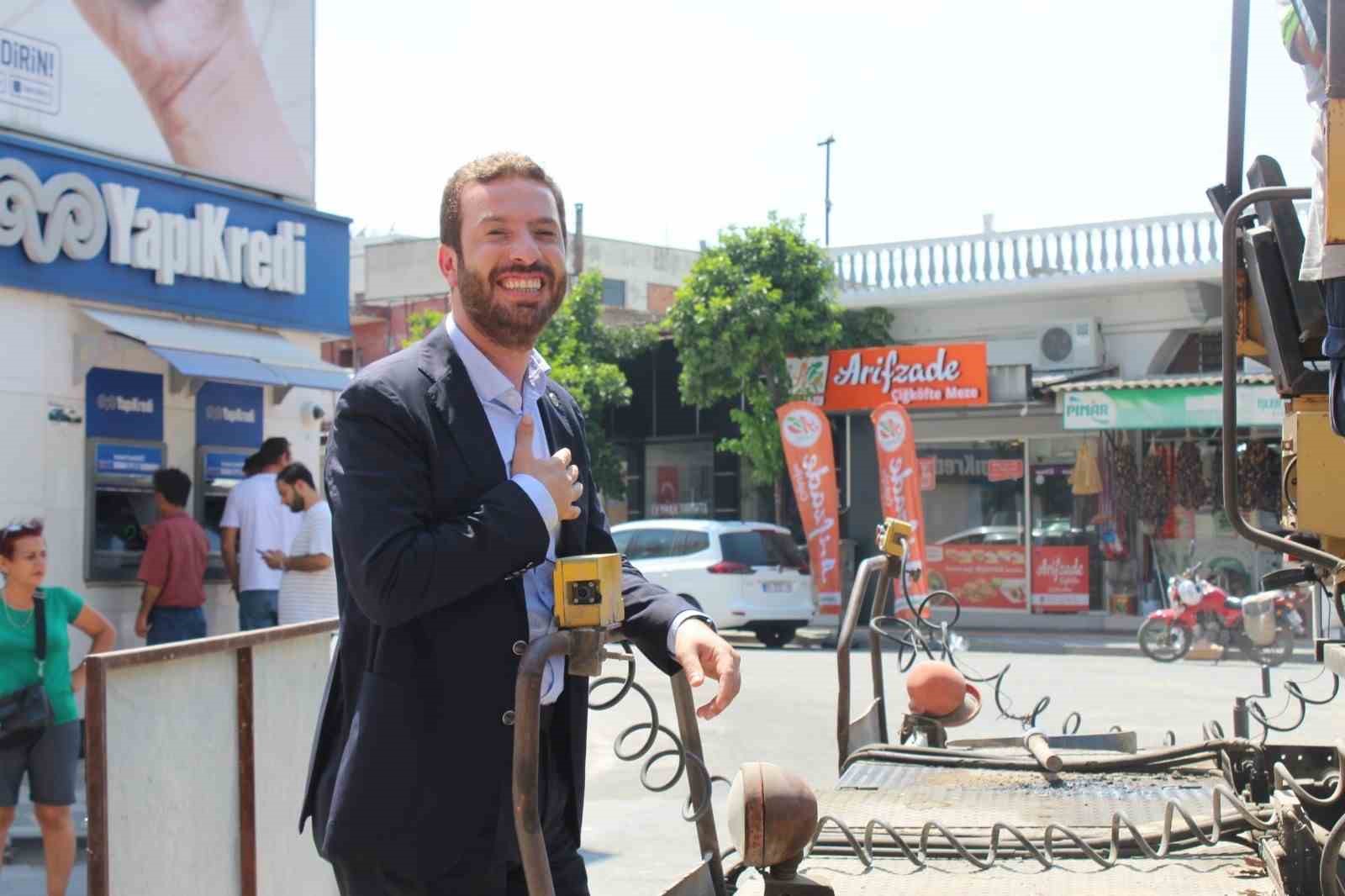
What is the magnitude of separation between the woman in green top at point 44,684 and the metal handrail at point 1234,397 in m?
4.67

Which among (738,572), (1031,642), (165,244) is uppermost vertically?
(165,244)

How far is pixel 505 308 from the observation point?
7.88 feet

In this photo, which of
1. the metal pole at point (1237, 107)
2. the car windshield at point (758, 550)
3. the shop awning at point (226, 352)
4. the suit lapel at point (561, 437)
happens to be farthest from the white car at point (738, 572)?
the suit lapel at point (561, 437)

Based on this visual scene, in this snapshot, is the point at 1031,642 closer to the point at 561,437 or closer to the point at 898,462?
the point at 898,462

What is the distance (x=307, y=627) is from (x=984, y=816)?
7.67 ft

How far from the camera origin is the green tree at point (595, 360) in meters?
24.3

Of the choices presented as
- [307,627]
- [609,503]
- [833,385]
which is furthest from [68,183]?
[609,503]

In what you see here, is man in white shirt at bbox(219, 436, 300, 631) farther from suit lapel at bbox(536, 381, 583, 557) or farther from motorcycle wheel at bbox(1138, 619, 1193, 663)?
motorcycle wheel at bbox(1138, 619, 1193, 663)

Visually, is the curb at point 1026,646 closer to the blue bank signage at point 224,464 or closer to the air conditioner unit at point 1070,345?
the air conditioner unit at point 1070,345

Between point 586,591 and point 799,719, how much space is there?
9721 millimetres

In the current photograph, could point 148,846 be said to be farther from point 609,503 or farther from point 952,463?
point 609,503

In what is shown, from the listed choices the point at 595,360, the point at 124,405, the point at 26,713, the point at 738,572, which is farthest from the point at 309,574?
the point at 595,360

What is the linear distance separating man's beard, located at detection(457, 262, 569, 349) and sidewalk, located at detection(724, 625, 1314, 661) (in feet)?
49.7

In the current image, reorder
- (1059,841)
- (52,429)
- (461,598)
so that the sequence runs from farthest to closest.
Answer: (52,429), (1059,841), (461,598)
